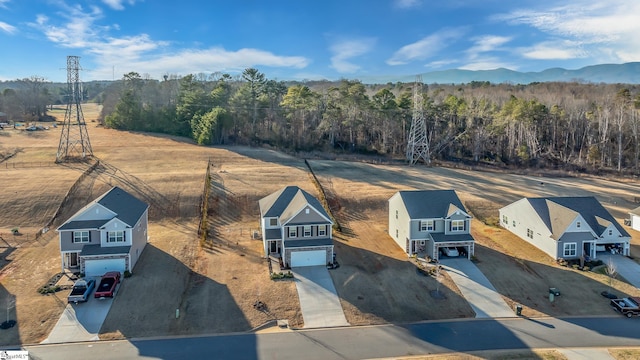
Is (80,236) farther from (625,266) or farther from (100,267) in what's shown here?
(625,266)

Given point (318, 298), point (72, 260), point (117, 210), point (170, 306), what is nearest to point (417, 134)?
point (318, 298)

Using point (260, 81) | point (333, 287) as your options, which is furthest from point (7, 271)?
point (260, 81)

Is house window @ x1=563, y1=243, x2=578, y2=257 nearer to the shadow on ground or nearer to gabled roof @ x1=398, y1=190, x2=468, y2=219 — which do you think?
gabled roof @ x1=398, y1=190, x2=468, y2=219

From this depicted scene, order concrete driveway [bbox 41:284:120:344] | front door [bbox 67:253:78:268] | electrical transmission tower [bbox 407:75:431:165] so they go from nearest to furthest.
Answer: concrete driveway [bbox 41:284:120:344] < front door [bbox 67:253:78:268] < electrical transmission tower [bbox 407:75:431:165]

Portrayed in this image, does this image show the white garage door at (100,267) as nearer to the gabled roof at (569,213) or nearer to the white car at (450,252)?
the white car at (450,252)

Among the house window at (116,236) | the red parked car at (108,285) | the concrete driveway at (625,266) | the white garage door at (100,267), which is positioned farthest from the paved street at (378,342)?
the house window at (116,236)

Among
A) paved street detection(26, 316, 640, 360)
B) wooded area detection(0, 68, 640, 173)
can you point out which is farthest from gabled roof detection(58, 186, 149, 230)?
wooded area detection(0, 68, 640, 173)
